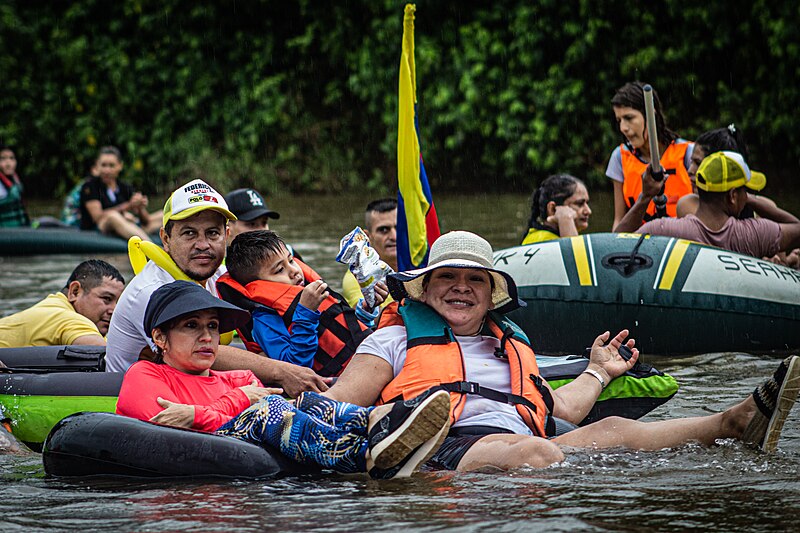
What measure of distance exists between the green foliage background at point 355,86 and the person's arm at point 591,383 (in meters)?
10.5

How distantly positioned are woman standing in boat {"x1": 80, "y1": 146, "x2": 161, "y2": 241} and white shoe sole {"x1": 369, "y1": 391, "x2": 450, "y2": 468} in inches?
325

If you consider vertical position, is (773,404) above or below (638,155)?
below

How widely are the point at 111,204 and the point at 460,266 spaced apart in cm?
831

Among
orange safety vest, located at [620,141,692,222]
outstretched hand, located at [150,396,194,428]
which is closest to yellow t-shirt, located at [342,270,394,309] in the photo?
outstretched hand, located at [150,396,194,428]

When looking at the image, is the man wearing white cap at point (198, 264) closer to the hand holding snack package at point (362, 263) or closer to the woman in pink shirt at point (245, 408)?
the woman in pink shirt at point (245, 408)

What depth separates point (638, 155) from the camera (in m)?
8.14

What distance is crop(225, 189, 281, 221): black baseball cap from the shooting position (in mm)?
6559

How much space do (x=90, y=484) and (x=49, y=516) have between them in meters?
0.43

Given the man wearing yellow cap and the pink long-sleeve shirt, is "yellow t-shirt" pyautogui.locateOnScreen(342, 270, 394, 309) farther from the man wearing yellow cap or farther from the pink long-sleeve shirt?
the man wearing yellow cap

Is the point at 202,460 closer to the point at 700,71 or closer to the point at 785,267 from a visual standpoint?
the point at 785,267

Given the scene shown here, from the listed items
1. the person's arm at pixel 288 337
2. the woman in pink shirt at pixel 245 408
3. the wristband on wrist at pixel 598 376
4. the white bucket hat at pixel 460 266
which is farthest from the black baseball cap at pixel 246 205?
the wristband on wrist at pixel 598 376

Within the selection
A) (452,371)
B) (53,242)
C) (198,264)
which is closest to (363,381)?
(452,371)

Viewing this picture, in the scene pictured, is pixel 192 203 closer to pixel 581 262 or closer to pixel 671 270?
pixel 581 262

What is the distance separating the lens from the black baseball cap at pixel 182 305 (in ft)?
14.3
